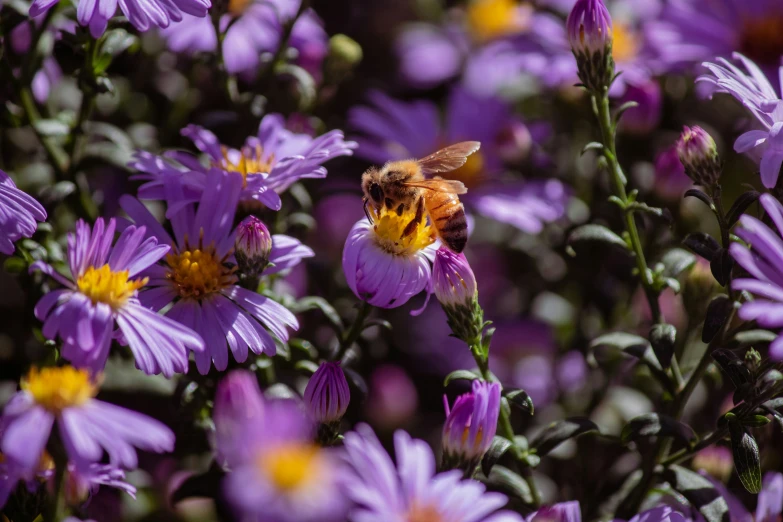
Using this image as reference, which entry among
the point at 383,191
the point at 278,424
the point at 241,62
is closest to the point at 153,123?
the point at 241,62

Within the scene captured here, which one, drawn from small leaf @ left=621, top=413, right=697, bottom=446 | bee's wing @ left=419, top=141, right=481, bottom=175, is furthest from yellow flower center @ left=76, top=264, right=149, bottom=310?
small leaf @ left=621, top=413, right=697, bottom=446

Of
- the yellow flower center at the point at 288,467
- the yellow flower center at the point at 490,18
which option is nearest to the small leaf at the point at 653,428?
the yellow flower center at the point at 288,467

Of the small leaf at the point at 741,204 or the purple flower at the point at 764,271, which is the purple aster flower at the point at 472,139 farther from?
the purple flower at the point at 764,271

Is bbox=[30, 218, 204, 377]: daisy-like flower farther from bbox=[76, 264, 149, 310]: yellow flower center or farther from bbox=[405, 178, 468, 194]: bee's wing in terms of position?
bbox=[405, 178, 468, 194]: bee's wing

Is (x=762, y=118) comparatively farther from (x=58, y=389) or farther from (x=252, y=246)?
(x=58, y=389)

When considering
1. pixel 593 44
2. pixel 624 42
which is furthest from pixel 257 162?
pixel 624 42
